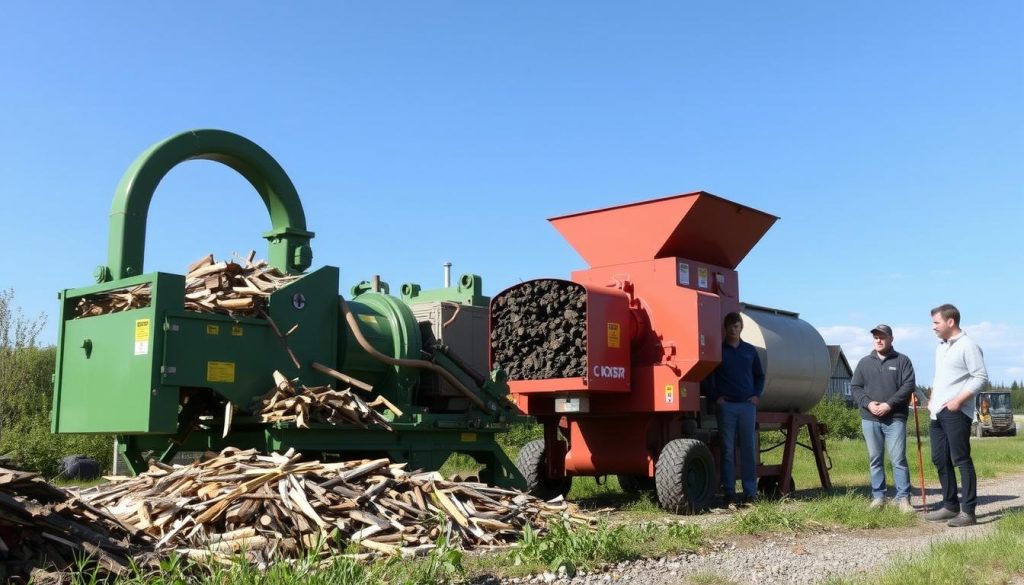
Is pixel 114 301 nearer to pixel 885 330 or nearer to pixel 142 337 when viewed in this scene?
pixel 142 337

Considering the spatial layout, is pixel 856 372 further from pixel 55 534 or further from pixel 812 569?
pixel 55 534

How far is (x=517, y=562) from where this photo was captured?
5973 mm

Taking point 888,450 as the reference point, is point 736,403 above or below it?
above

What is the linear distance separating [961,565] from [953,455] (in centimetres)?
317

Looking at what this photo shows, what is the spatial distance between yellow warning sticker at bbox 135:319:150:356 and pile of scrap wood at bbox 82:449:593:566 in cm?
99

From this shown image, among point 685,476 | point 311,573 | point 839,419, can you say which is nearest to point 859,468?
point 685,476

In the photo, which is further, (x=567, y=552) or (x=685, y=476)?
(x=685, y=476)

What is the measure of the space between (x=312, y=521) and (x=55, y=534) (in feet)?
5.25

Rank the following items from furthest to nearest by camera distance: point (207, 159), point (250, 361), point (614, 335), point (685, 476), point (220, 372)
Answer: point (614, 335) < point (685, 476) < point (207, 159) < point (250, 361) < point (220, 372)

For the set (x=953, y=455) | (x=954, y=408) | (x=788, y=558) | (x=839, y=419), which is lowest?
(x=788, y=558)

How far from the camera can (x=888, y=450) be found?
9.60 meters

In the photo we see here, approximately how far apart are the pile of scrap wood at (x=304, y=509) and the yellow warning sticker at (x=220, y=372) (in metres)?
0.62

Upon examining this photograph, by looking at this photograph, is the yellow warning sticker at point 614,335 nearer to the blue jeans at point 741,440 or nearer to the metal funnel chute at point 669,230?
the metal funnel chute at point 669,230

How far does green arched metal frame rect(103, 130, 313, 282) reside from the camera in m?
8.59
